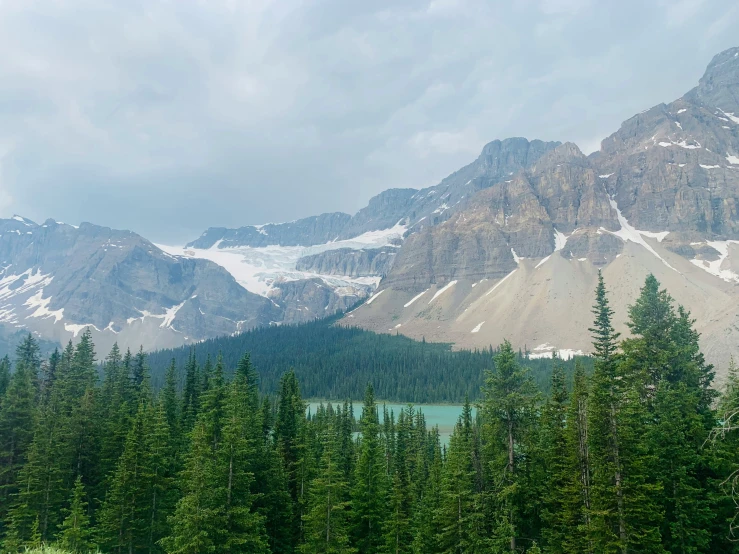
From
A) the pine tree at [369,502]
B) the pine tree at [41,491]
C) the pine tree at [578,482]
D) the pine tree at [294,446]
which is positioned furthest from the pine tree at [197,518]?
the pine tree at [578,482]

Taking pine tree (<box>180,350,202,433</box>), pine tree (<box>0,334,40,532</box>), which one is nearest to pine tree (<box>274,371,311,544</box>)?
pine tree (<box>180,350,202,433</box>)

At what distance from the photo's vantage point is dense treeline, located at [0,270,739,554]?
87.3 ft

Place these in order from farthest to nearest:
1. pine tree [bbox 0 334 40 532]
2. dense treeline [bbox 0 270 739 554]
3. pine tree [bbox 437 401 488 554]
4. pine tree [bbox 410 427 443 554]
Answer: pine tree [bbox 0 334 40 532]
pine tree [bbox 410 427 443 554]
pine tree [bbox 437 401 488 554]
dense treeline [bbox 0 270 739 554]

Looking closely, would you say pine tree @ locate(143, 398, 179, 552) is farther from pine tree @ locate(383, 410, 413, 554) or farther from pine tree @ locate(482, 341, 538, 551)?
pine tree @ locate(482, 341, 538, 551)

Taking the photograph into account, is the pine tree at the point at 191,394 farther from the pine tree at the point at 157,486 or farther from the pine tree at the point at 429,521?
the pine tree at the point at 429,521

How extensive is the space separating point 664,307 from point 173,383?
183 ft

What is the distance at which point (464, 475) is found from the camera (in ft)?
103

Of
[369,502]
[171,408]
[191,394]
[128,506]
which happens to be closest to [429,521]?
[369,502]

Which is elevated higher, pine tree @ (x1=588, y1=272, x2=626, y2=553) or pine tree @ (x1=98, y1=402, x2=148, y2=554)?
pine tree @ (x1=588, y1=272, x2=626, y2=553)

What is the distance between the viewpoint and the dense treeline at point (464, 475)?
26.6 m

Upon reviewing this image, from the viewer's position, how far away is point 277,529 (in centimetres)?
3875

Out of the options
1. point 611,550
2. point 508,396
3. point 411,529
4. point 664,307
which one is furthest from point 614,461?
point 411,529

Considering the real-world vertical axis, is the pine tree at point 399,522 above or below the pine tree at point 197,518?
below

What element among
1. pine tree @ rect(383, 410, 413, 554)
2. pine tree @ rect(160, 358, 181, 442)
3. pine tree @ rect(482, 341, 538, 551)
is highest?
pine tree @ rect(482, 341, 538, 551)
